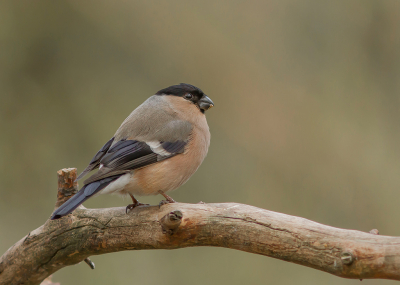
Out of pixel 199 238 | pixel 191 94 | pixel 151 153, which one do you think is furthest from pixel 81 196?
pixel 191 94

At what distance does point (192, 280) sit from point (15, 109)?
2981mm

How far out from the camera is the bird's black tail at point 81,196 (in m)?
2.09

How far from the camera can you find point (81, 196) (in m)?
2.22

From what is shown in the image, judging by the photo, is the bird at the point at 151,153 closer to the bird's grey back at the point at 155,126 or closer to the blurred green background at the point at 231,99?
the bird's grey back at the point at 155,126

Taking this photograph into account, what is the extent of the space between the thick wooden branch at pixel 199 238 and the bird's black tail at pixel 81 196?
21cm

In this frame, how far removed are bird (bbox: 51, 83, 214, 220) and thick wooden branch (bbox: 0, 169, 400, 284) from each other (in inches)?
7.3

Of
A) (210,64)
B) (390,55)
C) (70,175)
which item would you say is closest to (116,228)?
(70,175)

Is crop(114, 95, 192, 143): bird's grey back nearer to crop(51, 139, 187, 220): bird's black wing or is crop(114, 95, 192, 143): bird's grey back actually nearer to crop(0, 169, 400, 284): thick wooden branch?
crop(51, 139, 187, 220): bird's black wing

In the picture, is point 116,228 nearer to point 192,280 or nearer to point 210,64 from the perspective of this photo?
point 192,280

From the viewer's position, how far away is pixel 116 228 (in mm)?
2379

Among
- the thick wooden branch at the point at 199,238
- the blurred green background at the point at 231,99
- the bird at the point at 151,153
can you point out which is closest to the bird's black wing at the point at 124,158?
the bird at the point at 151,153

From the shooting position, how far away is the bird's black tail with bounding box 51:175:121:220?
2086mm

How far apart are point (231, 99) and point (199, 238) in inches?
132

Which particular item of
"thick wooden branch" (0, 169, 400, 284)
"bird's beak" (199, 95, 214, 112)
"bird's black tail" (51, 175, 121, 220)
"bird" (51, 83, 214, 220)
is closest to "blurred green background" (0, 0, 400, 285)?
"bird's beak" (199, 95, 214, 112)
